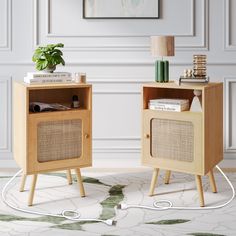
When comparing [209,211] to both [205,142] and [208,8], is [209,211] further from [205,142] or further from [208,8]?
[208,8]

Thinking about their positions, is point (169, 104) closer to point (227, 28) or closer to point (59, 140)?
point (59, 140)

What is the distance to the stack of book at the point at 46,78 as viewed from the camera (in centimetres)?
266

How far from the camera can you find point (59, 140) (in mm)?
2676

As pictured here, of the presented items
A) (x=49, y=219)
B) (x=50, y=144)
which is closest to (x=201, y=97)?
(x=50, y=144)

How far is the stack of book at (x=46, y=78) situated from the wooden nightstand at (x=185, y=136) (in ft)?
1.41

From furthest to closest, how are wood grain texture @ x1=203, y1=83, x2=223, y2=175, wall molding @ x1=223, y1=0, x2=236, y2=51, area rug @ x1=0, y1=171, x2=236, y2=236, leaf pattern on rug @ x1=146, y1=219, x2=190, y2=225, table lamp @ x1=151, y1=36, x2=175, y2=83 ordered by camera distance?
wall molding @ x1=223, y1=0, x2=236, y2=51
table lamp @ x1=151, y1=36, x2=175, y2=83
wood grain texture @ x1=203, y1=83, x2=223, y2=175
leaf pattern on rug @ x1=146, y1=219, x2=190, y2=225
area rug @ x1=0, y1=171, x2=236, y2=236

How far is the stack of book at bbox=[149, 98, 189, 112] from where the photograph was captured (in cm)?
265

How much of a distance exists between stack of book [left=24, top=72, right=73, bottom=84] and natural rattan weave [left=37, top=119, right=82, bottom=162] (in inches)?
8.9

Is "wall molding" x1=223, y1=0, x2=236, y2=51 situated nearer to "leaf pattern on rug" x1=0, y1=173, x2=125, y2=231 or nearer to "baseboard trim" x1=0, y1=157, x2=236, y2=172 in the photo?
"baseboard trim" x1=0, y1=157, x2=236, y2=172

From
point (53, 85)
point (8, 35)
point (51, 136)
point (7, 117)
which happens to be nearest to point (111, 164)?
point (7, 117)

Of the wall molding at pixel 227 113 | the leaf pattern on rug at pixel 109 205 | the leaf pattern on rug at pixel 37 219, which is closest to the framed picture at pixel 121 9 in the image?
the wall molding at pixel 227 113

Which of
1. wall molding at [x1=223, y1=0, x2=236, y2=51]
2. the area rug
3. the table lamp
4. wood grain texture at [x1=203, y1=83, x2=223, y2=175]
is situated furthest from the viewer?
wall molding at [x1=223, y1=0, x2=236, y2=51]

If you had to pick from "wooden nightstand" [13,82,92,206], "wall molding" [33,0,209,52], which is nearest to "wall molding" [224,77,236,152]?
"wall molding" [33,0,209,52]

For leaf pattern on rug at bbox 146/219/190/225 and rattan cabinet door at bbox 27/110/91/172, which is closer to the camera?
leaf pattern on rug at bbox 146/219/190/225
